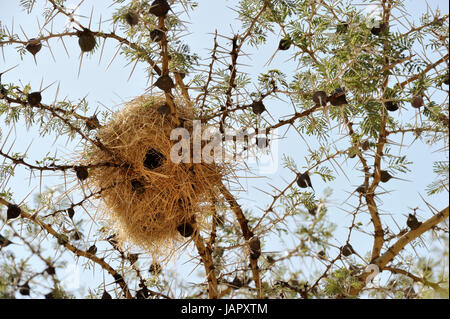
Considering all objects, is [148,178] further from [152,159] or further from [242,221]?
[242,221]

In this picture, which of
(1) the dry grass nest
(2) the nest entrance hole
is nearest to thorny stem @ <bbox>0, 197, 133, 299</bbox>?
(1) the dry grass nest

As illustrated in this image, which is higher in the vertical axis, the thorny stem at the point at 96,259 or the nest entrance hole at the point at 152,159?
the nest entrance hole at the point at 152,159

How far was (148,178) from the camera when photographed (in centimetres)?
182

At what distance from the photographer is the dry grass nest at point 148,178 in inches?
71.5

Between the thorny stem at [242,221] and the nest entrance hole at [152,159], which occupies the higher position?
the nest entrance hole at [152,159]

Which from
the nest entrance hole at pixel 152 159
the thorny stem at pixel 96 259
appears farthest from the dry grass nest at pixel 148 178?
the thorny stem at pixel 96 259

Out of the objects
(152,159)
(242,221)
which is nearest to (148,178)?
(152,159)

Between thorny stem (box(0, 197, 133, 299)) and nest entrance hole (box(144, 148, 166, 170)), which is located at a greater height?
nest entrance hole (box(144, 148, 166, 170))

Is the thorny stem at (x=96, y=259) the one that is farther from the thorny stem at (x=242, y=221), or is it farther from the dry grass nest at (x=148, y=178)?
the thorny stem at (x=242, y=221)

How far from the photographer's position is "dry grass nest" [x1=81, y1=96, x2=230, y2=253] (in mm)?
1815

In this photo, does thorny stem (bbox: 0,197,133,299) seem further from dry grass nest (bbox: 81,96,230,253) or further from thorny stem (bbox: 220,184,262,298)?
thorny stem (bbox: 220,184,262,298)

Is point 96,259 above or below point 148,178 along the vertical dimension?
below

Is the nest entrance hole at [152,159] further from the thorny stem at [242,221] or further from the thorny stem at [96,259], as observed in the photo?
the thorny stem at [96,259]
